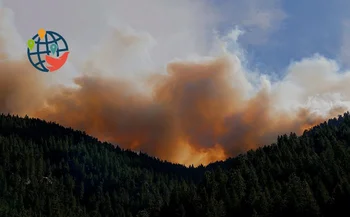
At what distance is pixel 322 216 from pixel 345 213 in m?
10.5

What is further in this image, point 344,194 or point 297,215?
point 344,194

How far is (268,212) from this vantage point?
642ft

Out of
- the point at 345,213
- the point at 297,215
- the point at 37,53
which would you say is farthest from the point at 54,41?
the point at 345,213

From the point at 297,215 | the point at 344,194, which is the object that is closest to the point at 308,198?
the point at 297,215

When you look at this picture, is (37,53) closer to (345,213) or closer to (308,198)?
(308,198)

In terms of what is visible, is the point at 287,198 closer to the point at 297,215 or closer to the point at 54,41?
the point at 297,215

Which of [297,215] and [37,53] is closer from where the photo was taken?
[37,53]

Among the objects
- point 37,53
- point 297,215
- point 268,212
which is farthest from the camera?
point 268,212

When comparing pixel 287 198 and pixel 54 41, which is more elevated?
pixel 54 41

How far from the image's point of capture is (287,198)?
198 meters

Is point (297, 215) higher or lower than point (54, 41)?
lower

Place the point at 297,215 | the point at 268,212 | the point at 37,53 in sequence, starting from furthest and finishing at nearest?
the point at 268,212, the point at 297,215, the point at 37,53

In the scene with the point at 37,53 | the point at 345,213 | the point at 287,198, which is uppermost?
the point at 37,53

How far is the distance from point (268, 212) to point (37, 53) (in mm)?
129644
